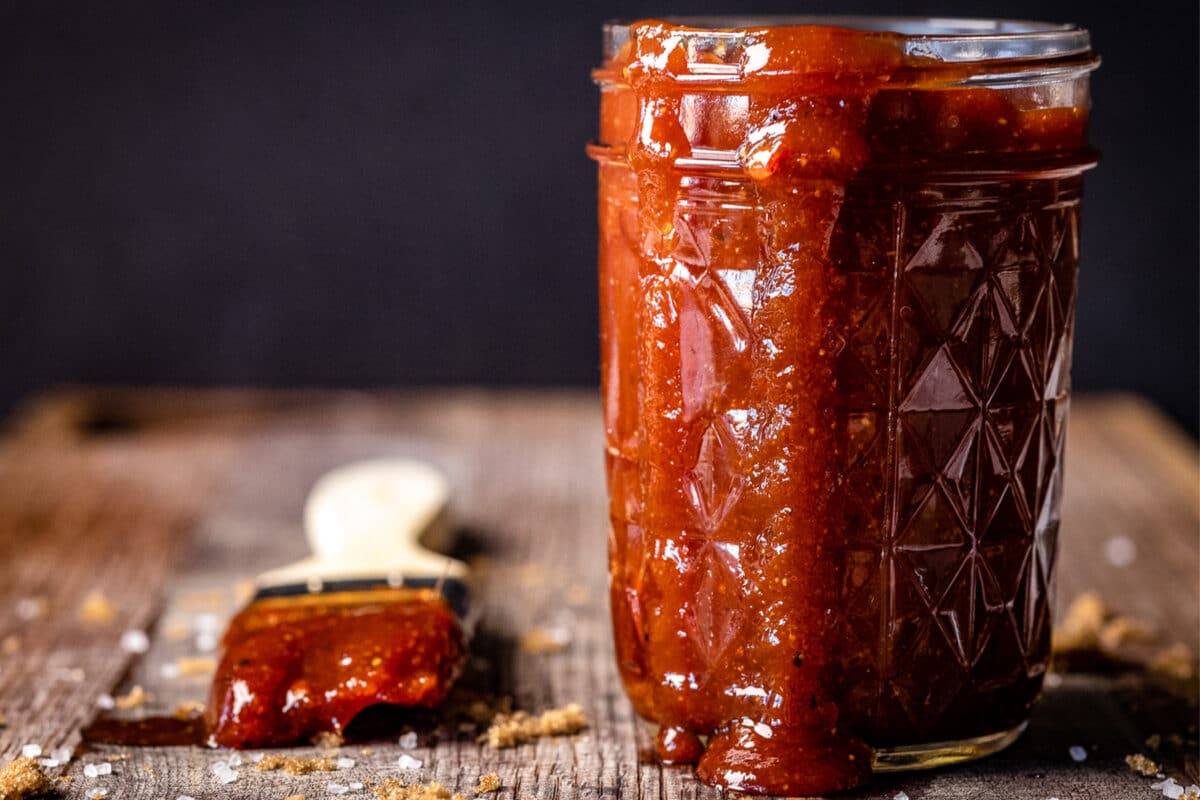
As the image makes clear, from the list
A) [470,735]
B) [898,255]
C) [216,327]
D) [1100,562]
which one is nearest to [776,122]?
[898,255]

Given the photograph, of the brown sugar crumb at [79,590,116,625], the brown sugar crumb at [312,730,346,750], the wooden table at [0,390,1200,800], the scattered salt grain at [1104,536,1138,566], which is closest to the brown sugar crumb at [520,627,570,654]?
the wooden table at [0,390,1200,800]

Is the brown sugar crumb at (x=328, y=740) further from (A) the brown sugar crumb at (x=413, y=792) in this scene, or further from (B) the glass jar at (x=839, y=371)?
(B) the glass jar at (x=839, y=371)

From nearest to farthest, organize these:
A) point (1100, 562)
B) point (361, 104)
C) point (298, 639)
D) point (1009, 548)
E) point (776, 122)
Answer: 1. point (776, 122)
2. point (1009, 548)
3. point (298, 639)
4. point (1100, 562)
5. point (361, 104)

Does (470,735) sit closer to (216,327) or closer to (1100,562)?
(1100,562)

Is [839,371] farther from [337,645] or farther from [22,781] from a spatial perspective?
[22,781]

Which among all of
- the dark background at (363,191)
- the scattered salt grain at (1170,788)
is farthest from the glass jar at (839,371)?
the dark background at (363,191)

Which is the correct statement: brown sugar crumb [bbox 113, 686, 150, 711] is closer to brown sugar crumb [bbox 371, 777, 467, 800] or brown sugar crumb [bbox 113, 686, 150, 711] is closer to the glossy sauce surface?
the glossy sauce surface
